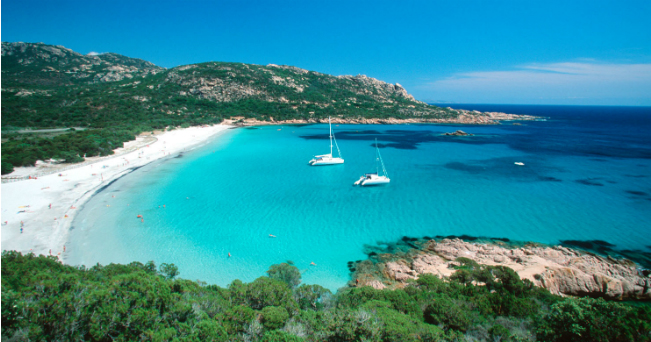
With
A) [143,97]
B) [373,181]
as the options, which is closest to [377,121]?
[143,97]

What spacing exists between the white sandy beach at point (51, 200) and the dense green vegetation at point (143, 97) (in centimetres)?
456

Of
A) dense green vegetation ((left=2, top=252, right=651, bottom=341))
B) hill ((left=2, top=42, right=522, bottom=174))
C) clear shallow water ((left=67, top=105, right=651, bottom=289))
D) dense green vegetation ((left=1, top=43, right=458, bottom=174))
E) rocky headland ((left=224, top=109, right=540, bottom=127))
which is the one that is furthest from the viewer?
rocky headland ((left=224, top=109, right=540, bottom=127))

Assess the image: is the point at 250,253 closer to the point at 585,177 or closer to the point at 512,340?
the point at 512,340

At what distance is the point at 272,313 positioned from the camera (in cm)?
795

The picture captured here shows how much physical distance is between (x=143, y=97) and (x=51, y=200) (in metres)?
65.2

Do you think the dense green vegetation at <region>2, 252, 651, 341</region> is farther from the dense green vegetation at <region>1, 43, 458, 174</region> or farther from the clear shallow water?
the dense green vegetation at <region>1, 43, 458, 174</region>

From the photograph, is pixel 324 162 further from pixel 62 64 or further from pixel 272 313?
pixel 62 64

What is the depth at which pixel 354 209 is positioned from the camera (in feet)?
71.8

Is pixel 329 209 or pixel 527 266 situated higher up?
pixel 329 209

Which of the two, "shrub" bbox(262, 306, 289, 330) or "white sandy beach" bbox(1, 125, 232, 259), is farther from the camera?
"white sandy beach" bbox(1, 125, 232, 259)

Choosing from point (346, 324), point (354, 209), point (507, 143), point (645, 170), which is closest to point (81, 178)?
point (354, 209)

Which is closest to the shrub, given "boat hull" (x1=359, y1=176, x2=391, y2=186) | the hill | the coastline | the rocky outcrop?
"boat hull" (x1=359, y1=176, x2=391, y2=186)

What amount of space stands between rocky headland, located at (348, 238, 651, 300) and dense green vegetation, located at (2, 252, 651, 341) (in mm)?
2556

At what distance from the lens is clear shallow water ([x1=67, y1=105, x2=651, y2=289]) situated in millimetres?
15422
